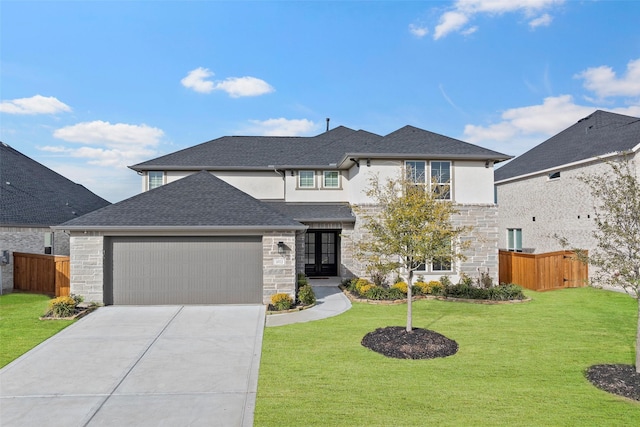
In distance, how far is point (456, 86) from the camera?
18.1 m

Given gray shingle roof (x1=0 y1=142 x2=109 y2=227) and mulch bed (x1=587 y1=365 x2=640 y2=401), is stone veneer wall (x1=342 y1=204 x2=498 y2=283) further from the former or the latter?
gray shingle roof (x1=0 y1=142 x2=109 y2=227)

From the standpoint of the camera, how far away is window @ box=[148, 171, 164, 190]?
18.8 metres

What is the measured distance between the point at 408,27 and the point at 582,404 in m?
14.2

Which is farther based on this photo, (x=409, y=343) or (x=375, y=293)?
(x=375, y=293)

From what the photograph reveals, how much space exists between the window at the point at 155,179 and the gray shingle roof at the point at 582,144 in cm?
1945

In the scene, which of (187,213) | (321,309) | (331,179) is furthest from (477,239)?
(187,213)

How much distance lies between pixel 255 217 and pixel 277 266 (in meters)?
1.84

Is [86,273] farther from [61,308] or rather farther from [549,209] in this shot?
[549,209]

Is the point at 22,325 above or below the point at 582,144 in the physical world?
below

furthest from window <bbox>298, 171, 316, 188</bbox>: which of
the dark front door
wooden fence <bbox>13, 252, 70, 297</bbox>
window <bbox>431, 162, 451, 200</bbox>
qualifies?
wooden fence <bbox>13, 252, 70, 297</bbox>

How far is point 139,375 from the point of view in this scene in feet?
22.1

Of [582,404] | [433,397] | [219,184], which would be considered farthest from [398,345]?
[219,184]

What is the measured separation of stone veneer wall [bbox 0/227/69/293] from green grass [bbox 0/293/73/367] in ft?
3.71

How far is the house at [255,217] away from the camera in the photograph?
474 inches
